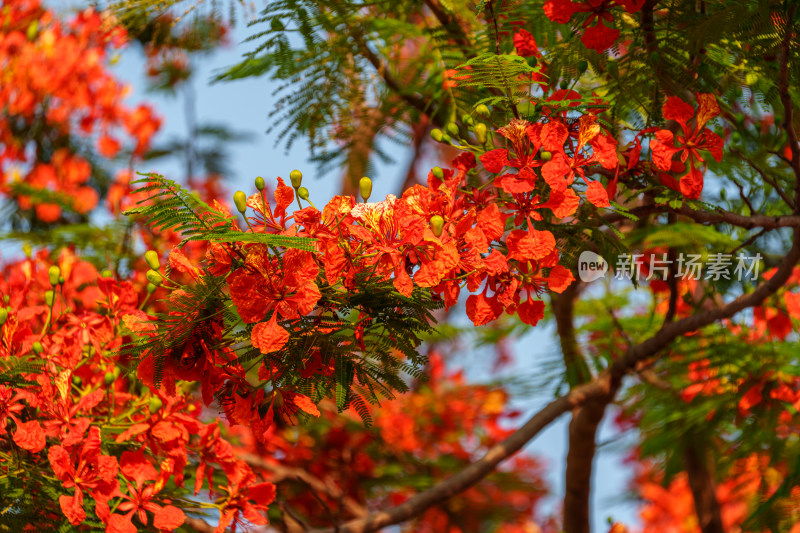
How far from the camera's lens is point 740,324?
2334 millimetres

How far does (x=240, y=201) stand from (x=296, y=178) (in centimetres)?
9

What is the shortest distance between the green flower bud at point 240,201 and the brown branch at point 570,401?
3.36 feet

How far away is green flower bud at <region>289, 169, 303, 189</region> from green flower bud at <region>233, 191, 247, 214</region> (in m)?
0.08

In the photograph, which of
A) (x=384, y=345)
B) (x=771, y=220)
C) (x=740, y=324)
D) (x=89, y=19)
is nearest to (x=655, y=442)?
(x=740, y=324)

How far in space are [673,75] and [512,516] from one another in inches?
119

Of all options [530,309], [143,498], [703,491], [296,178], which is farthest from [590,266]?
[703,491]

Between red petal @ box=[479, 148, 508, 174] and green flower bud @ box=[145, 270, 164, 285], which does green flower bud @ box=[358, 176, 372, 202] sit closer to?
red petal @ box=[479, 148, 508, 174]

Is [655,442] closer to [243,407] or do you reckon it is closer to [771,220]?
[771,220]

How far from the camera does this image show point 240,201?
3.40ft

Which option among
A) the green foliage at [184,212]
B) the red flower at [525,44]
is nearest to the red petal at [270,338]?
the green foliage at [184,212]

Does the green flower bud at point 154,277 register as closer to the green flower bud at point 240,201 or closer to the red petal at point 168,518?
the green flower bud at point 240,201

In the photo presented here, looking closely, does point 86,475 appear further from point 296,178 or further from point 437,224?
point 437,224

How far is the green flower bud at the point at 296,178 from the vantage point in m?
1.08

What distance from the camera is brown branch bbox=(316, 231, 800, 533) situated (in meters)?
1.79
